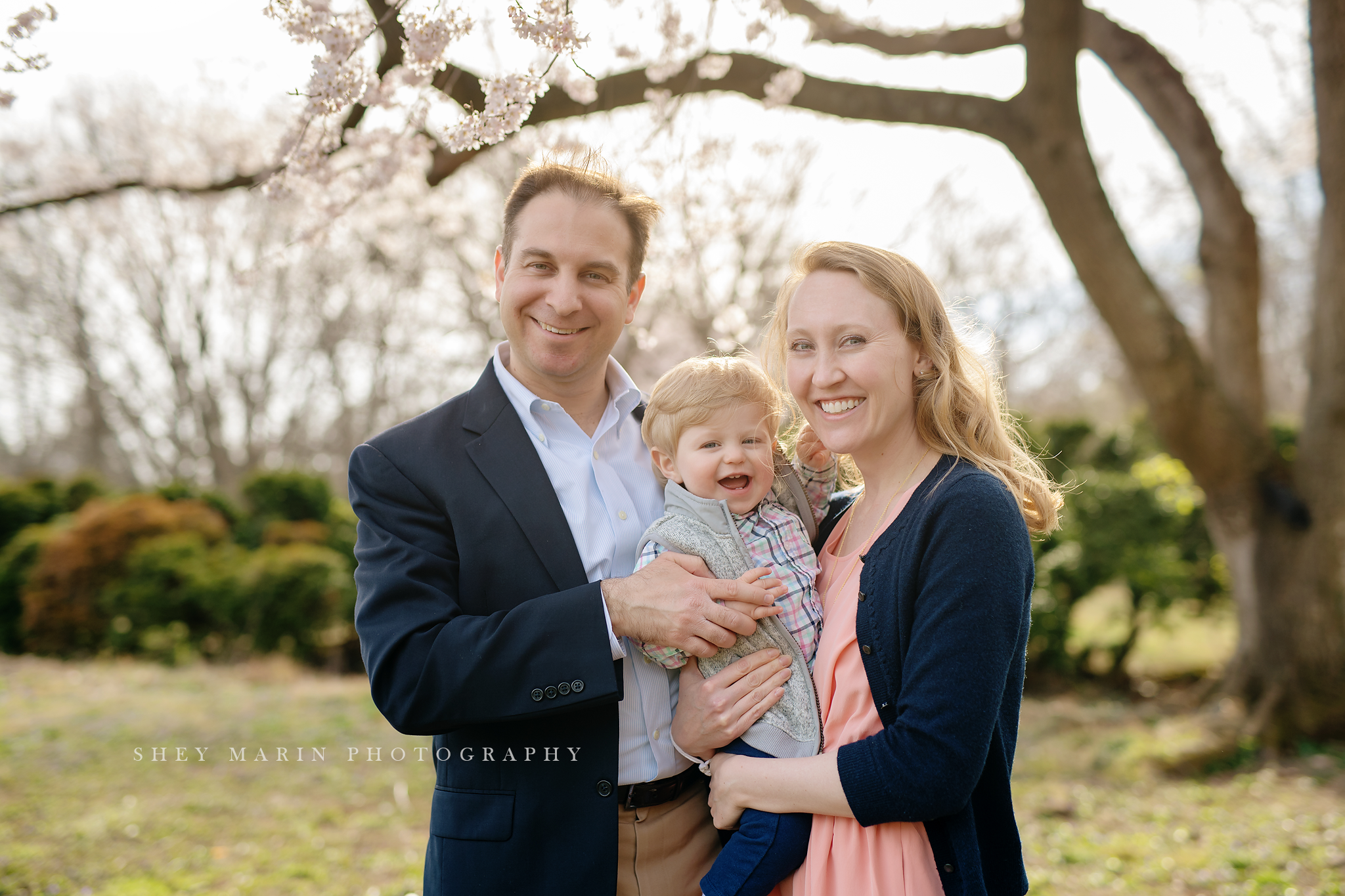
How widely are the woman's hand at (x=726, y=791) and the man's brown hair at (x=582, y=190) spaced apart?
125 cm

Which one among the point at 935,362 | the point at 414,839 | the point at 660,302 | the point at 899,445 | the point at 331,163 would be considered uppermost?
the point at 660,302

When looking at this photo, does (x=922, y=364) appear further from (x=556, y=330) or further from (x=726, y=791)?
(x=726, y=791)

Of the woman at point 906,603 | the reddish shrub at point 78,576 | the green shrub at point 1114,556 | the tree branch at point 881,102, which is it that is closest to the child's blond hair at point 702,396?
the woman at point 906,603

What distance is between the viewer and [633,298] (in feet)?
8.07

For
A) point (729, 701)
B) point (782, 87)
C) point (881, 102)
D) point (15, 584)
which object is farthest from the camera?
point (15, 584)

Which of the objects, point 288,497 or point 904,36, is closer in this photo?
point 904,36

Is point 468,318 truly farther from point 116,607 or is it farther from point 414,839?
point 414,839

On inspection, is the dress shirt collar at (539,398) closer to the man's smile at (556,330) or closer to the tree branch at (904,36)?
the man's smile at (556,330)

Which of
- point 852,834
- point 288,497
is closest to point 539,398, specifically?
point 852,834

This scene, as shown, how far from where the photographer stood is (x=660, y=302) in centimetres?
1093

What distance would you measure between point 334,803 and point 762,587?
4.92 meters

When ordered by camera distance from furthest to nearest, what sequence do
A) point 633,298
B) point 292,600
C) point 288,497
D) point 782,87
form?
1. point 288,497
2. point 292,600
3. point 782,87
4. point 633,298

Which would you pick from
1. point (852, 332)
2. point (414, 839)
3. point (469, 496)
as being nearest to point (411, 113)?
point (469, 496)

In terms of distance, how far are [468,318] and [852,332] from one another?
39.7 ft
